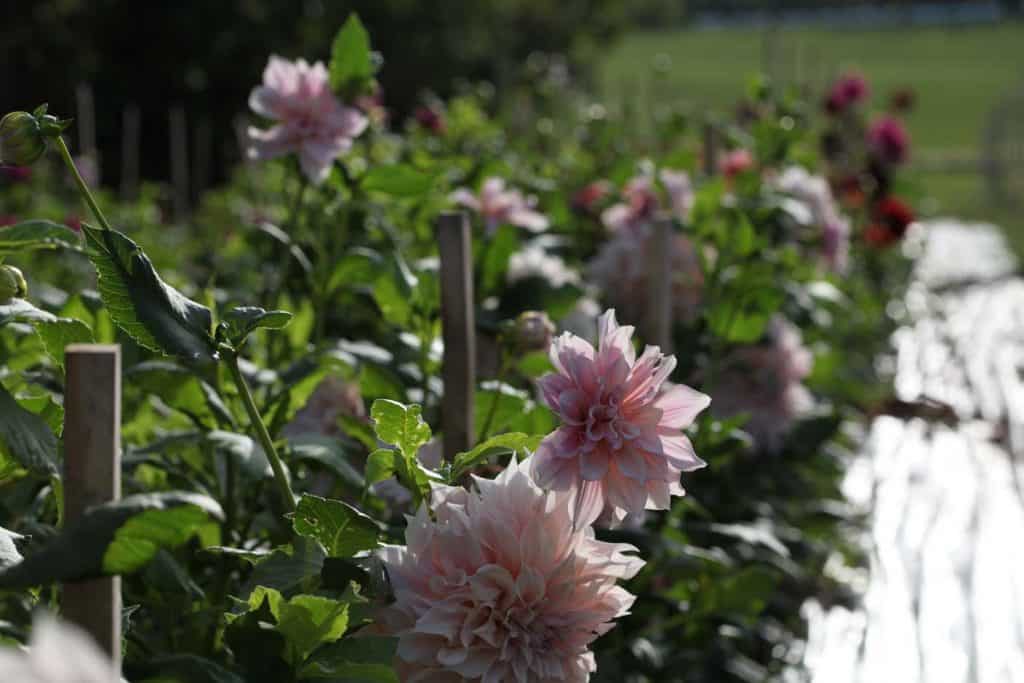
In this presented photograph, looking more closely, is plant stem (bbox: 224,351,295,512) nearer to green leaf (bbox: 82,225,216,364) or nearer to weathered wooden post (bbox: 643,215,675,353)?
green leaf (bbox: 82,225,216,364)

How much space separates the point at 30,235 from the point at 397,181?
0.69 metres

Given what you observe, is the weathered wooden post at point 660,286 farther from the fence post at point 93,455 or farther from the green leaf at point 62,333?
the fence post at point 93,455

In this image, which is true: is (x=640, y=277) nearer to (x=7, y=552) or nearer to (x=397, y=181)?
(x=397, y=181)

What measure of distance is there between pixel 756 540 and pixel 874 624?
0.74 metres

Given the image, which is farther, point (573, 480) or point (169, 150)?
point (169, 150)

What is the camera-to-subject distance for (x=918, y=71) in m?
38.4

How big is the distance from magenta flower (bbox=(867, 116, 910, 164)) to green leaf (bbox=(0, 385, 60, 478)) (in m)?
4.23

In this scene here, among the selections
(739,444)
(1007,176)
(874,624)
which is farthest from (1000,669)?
(1007,176)

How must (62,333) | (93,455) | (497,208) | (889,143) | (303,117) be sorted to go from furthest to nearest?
(889,143) < (497,208) < (303,117) < (62,333) < (93,455)

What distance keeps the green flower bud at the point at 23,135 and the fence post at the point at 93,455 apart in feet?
0.91

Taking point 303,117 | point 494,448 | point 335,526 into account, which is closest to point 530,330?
point 494,448

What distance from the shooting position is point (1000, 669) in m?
2.47

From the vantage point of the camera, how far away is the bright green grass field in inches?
687

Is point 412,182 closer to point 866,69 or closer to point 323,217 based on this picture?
point 323,217
